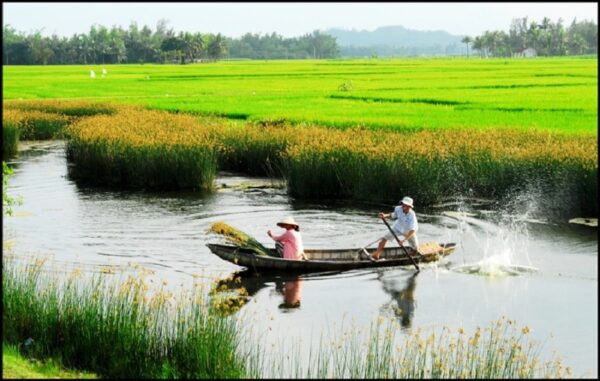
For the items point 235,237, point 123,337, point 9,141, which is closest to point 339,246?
point 235,237

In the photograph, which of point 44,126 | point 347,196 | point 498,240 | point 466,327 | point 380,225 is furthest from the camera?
point 44,126

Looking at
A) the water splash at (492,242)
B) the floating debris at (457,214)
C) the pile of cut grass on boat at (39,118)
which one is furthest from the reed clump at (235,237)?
the pile of cut grass on boat at (39,118)

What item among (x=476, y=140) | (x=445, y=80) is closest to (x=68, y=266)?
(x=476, y=140)

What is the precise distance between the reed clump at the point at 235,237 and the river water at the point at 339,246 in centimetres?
60

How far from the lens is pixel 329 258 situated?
1920cm

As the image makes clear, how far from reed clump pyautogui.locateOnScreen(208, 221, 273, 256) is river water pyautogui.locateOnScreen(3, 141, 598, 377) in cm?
60

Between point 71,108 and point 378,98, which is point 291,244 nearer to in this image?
point 71,108

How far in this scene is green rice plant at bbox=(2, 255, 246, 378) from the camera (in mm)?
11711

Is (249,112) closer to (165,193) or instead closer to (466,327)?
(165,193)

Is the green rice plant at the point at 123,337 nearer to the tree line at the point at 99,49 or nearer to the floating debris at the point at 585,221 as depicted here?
the floating debris at the point at 585,221

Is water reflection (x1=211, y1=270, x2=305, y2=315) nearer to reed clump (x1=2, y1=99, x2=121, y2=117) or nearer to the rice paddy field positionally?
the rice paddy field

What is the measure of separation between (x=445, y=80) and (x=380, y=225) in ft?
184

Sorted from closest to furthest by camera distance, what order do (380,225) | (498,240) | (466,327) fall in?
(466,327) → (498,240) → (380,225)

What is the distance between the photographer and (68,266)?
19.2 metres
